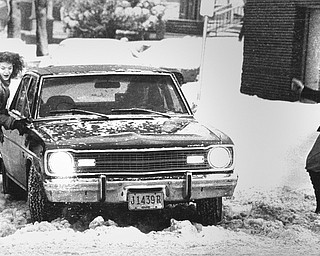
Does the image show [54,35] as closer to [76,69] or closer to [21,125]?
[76,69]

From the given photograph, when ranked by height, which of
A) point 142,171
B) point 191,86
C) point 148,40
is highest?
point 148,40

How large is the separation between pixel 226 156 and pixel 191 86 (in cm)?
55

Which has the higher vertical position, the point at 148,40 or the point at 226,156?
the point at 148,40

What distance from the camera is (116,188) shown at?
377cm

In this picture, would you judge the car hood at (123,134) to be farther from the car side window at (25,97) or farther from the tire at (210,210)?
the tire at (210,210)

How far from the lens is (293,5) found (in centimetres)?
422

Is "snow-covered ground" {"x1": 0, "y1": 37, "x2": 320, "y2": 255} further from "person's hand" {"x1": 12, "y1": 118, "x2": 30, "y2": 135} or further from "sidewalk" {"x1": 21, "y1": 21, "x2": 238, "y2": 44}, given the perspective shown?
"sidewalk" {"x1": 21, "y1": 21, "x2": 238, "y2": 44}

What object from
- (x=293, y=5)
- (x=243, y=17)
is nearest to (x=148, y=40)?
(x=243, y=17)

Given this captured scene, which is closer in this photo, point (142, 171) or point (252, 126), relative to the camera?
point (142, 171)

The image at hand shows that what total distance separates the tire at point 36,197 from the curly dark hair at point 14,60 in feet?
1.98

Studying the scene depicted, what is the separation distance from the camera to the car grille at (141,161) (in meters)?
3.79

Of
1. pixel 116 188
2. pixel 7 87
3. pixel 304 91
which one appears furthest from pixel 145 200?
pixel 304 91

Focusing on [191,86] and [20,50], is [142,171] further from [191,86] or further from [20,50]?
[20,50]

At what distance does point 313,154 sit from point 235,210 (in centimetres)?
60
